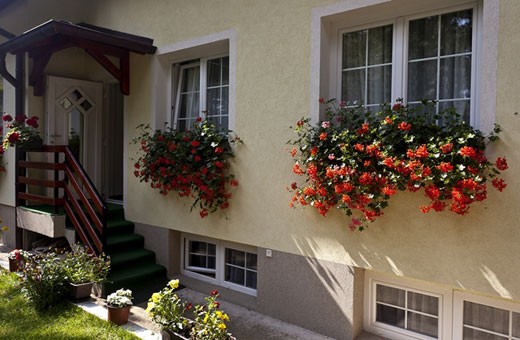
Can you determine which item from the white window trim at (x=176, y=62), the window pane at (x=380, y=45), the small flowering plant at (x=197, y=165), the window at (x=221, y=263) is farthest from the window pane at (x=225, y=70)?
the window at (x=221, y=263)

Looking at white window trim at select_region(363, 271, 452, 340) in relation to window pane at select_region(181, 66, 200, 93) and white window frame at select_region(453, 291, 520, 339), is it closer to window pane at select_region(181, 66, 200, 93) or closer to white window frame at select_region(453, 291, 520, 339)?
white window frame at select_region(453, 291, 520, 339)

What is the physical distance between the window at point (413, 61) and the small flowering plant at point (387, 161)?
17 cm

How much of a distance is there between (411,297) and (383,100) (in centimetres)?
197

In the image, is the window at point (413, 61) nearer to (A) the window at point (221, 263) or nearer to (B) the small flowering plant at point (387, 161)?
(B) the small flowering plant at point (387, 161)

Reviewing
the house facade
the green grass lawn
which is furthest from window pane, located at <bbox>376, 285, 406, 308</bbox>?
the green grass lawn

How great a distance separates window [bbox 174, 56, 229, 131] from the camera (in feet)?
17.7

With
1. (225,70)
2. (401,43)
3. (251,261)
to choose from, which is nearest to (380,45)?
(401,43)

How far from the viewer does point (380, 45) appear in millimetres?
3994

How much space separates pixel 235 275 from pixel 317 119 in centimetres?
246

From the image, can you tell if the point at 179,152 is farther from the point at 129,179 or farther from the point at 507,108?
the point at 507,108

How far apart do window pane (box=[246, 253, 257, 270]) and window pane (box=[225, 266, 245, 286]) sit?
13 centimetres

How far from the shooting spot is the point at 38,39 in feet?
17.7

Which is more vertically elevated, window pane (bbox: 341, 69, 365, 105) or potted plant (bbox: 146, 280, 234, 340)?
window pane (bbox: 341, 69, 365, 105)

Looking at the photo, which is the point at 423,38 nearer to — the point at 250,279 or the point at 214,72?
the point at 214,72
